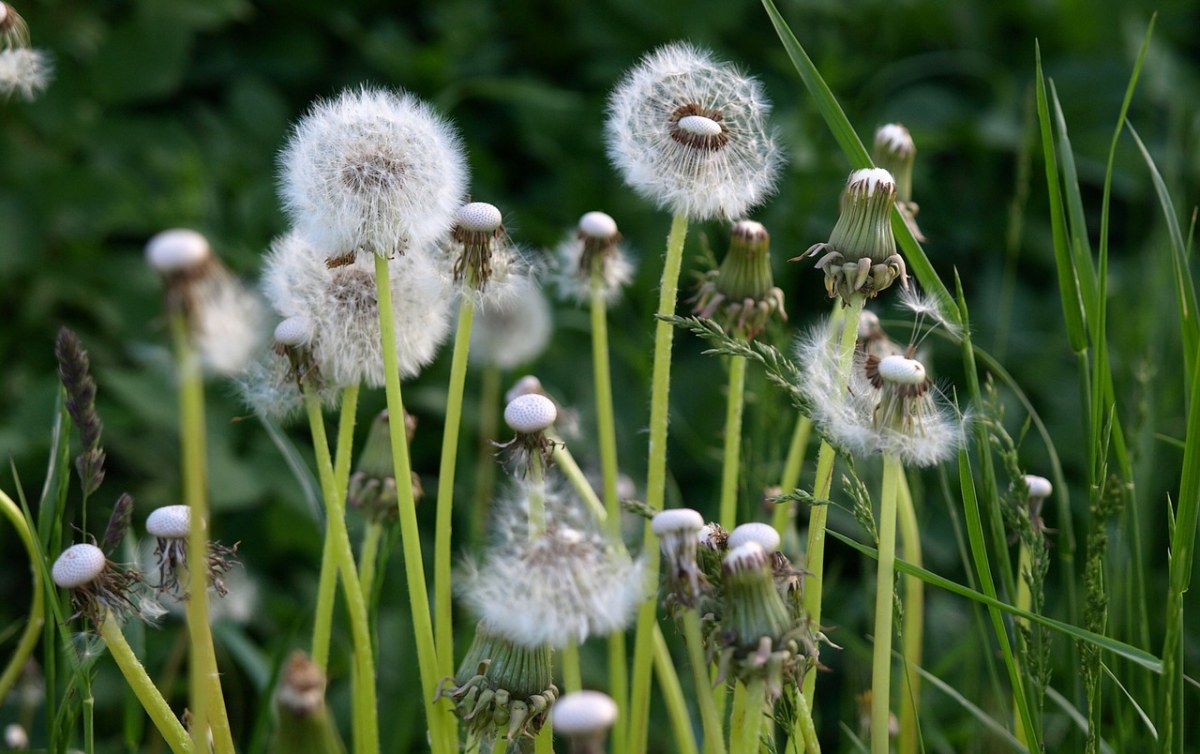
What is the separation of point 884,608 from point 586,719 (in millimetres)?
235

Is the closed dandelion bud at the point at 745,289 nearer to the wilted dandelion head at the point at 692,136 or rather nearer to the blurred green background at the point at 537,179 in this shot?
the wilted dandelion head at the point at 692,136

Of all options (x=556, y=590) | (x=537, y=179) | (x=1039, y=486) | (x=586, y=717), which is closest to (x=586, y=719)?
(x=586, y=717)

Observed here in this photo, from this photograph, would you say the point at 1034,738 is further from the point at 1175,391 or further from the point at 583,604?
the point at 1175,391

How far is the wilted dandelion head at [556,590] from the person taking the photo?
56 cm

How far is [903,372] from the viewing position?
0.62 m

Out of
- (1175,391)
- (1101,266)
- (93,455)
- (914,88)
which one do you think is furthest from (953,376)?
(93,455)

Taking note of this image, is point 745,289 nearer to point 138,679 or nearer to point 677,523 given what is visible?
point 677,523

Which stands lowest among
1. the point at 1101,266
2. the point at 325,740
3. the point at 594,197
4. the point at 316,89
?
the point at 325,740

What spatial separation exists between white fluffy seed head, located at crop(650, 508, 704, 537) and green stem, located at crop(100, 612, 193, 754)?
0.92ft

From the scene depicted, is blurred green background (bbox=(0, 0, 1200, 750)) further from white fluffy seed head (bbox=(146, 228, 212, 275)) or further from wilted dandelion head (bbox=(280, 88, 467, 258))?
white fluffy seed head (bbox=(146, 228, 212, 275))

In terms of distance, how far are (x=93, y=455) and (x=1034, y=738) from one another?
0.52 metres

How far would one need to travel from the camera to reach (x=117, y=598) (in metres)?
0.63

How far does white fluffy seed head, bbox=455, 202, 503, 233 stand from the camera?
68 cm

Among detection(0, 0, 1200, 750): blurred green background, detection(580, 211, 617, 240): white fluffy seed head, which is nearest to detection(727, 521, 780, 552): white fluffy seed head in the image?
detection(580, 211, 617, 240): white fluffy seed head
